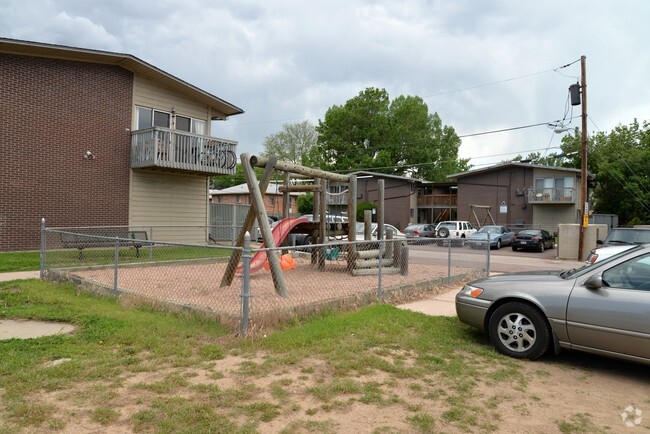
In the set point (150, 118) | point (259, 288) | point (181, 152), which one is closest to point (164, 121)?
point (150, 118)

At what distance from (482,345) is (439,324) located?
3.03 feet

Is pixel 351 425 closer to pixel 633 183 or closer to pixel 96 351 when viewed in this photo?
pixel 96 351

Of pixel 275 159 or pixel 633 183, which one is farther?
pixel 633 183

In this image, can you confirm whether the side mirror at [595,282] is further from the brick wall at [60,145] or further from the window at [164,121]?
the window at [164,121]

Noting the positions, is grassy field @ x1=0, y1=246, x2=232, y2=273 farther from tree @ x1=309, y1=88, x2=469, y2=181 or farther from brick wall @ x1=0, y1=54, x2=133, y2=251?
tree @ x1=309, y1=88, x2=469, y2=181

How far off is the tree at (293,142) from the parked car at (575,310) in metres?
63.1

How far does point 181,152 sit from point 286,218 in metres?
8.27

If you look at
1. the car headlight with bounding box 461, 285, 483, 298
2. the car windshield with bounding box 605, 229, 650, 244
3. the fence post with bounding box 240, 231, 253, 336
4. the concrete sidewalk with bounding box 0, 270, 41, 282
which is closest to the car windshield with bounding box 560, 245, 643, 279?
the car headlight with bounding box 461, 285, 483, 298

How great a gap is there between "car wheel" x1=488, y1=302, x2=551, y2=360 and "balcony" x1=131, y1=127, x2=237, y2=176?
13.5m

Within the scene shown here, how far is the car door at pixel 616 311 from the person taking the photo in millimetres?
4461

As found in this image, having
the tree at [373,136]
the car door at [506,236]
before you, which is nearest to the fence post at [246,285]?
the car door at [506,236]

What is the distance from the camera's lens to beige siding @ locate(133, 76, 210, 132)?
17203mm

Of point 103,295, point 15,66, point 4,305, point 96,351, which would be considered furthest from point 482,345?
point 15,66

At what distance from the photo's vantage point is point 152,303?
277 inches
